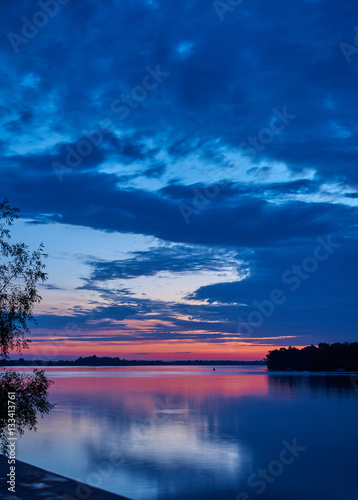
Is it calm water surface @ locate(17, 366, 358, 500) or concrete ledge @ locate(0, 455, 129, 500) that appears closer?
concrete ledge @ locate(0, 455, 129, 500)

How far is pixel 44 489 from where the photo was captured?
2075 centimetres

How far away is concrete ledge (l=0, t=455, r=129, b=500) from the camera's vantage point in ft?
63.4

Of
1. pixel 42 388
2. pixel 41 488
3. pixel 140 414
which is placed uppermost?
pixel 42 388

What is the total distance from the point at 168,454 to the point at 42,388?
61.8 feet

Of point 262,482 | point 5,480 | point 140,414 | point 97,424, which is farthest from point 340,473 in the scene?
point 140,414

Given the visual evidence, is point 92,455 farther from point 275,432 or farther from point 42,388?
point 275,432

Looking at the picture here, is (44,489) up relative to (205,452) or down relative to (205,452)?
up

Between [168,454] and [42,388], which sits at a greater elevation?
[42,388]

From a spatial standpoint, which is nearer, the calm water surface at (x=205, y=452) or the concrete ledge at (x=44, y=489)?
the concrete ledge at (x=44, y=489)

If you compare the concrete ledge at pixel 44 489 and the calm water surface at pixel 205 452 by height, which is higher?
the concrete ledge at pixel 44 489

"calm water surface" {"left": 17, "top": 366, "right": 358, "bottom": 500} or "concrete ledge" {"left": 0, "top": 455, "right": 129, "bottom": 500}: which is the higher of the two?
"concrete ledge" {"left": 0, "top": 455, "right": 129, "bottom": 500}

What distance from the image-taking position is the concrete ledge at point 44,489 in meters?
19.3

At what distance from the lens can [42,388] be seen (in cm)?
2433

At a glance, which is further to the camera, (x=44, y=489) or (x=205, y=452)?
(x=205, y=452)
